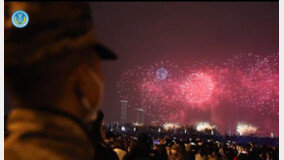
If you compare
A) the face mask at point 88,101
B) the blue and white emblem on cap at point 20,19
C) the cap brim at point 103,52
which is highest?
the blue and white emblem on cap at point 20,19

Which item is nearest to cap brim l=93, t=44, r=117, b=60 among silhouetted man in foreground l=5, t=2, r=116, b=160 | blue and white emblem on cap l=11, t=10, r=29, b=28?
silhouetted man in foreground l=5, t=2, r=116, b=160

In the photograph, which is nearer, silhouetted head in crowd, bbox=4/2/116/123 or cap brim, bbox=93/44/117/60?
silhouetted head in crowd, bbox=4/2/116/123

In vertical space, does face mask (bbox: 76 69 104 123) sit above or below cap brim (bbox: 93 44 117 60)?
below

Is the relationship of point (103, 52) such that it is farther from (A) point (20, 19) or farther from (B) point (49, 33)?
(A) point (20, 19)

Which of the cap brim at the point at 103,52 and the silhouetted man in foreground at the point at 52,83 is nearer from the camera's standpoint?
the silhouetted man in foreground at the point at 52,83

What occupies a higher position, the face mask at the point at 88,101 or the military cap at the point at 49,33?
the military cap at the point at 49,33

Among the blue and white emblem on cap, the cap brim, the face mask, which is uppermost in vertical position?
the blue and white emblem on cap

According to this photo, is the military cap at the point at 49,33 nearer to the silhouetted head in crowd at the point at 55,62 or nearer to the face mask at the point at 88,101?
the silhouetted head in crowd at the point at 55,62

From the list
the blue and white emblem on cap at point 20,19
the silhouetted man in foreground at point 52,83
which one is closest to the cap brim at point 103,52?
the silhouetted man in foreground at point 52,83

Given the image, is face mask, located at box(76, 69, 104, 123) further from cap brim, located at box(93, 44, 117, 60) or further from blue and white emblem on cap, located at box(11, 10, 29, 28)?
blue and white emblem on cap, located at box(11, 10, 29, 28)
